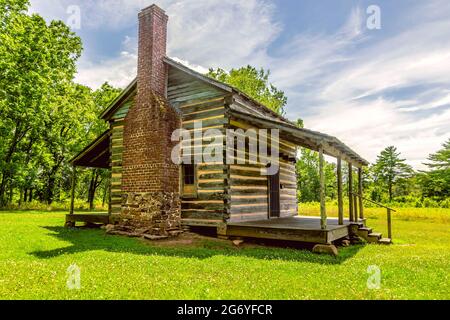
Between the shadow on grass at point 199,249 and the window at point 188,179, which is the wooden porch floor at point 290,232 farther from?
the window at point 188,179

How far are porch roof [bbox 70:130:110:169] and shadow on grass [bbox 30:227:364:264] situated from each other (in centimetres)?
555

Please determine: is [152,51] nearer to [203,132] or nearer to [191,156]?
[203,132]

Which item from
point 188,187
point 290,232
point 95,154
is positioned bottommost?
point 290,232

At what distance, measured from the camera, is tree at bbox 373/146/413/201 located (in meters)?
59.6

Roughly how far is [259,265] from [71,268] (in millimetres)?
4445

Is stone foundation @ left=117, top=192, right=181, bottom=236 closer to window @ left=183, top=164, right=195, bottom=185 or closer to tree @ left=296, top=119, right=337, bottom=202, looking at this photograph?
window @ left=183, top=164, right=195, bottom=185

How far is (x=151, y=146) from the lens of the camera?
1267 cm

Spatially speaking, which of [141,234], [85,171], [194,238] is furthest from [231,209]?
[85,171]

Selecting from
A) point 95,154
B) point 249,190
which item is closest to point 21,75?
point 95,154

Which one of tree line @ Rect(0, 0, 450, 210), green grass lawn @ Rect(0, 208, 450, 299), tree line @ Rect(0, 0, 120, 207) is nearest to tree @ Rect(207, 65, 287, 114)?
tree line @ Rect(0, 0, 450, 210)

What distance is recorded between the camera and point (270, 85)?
3600cm

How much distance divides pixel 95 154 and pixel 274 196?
10.2 metres

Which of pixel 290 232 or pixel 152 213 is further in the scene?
pixel 152 213
